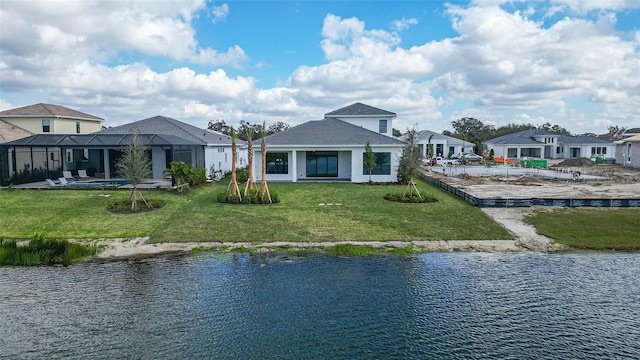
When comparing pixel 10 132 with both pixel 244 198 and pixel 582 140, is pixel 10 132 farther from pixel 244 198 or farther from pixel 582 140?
pixel 582 140

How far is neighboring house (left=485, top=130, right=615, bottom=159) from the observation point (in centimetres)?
6375

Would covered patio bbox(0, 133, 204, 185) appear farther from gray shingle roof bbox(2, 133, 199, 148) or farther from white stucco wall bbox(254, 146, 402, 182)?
white stucco wall bbox(254, 146, 402, 182)

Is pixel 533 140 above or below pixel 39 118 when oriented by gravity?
below

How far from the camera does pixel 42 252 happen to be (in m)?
15.4

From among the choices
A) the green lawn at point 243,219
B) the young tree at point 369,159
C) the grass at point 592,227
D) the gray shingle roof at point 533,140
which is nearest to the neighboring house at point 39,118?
the green lawn at point 243,219

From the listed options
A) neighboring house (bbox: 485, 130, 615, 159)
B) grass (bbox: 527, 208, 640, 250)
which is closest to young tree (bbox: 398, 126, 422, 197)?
grass (bbox: 527, 208, 640, 250)

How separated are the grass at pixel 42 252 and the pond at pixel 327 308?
72 centimetres

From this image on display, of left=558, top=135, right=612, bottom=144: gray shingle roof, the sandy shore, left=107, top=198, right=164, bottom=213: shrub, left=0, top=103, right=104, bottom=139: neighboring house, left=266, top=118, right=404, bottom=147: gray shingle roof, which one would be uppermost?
left=0, top=103, right=104, bottom=139: neighboring house

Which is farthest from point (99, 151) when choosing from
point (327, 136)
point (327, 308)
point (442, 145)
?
point (442, 145)

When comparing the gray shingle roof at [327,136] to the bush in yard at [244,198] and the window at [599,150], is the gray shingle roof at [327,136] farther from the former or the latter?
the window at [599,150]

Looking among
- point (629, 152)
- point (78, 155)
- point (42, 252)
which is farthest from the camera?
point (629, 152)

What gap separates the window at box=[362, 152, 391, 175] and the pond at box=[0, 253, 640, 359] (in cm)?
1706

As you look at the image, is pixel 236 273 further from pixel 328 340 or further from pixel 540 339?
pixel 540 339

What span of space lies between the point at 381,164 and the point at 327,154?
447cm
